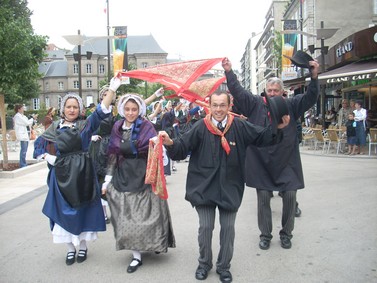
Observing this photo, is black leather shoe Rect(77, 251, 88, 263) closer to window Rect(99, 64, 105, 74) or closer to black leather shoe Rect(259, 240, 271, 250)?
black leather shoe Rect(259, 240, 271, 250)

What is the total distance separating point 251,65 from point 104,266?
11474 centimetres

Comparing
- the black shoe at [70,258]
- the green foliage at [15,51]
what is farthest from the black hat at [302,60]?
the green foliage at [15,51]

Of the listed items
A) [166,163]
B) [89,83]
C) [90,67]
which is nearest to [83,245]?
[166,163]

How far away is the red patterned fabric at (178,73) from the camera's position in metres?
3.93

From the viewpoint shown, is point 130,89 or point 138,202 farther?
point 130,89

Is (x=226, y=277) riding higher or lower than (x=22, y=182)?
lower

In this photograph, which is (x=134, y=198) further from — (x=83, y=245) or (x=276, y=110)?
(x=276, y=110)

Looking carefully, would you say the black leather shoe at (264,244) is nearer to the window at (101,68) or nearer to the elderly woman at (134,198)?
the elderly woman at (134,198)

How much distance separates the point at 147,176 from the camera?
12.3ft

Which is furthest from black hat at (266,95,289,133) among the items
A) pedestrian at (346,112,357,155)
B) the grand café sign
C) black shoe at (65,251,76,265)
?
the grand café sign

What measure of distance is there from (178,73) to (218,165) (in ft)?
3.64

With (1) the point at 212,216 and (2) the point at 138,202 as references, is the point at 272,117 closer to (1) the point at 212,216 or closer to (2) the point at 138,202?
(1) the point at 212,216

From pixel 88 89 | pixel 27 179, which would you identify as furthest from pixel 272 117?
pixel 88 89

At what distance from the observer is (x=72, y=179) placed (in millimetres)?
4129
